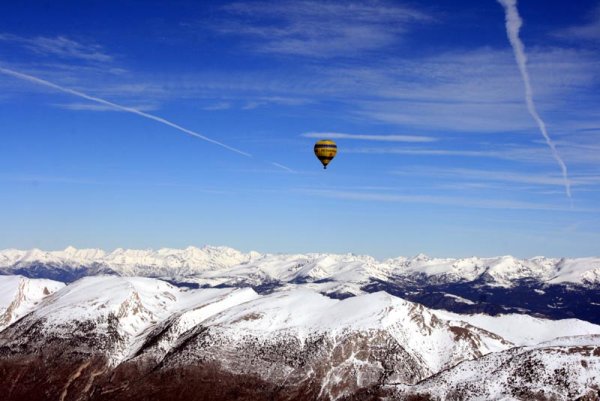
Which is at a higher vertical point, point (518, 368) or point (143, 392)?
point (518, 368)

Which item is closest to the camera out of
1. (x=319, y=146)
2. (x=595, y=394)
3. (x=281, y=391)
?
(x=595, y=394)

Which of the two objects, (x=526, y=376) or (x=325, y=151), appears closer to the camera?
(x=526, y=376)

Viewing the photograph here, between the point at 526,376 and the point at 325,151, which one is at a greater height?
the point at 325,151

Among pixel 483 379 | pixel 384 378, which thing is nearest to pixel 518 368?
pixel 483 379

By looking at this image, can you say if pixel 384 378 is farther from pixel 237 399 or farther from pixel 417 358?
pixel 237 399

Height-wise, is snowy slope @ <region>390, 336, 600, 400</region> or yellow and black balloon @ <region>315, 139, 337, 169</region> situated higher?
yellow and black balloon @ <region>315, 139, 337, 169</region>

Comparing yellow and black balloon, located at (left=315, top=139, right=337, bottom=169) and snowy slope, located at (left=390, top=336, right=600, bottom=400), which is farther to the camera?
yellow and black balloon, located at (left=315, top=139, right=337, bottom=169)

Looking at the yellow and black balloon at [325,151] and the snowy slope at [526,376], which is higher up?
the yellow and black balloon at [325,151]

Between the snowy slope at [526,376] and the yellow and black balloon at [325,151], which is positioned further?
the yellow and black balloon at [325,151]
